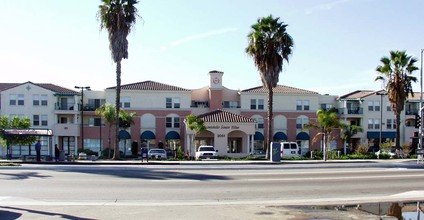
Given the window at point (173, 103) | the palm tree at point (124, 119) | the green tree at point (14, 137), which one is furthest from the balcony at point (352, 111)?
the green tree at point (14, 137)

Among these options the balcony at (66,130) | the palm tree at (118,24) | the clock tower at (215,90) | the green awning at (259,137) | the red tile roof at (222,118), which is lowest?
the green awning at (259,137)

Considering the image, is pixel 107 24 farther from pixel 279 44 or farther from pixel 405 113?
pixel 405 113

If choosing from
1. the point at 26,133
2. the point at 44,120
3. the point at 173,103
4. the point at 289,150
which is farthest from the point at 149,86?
the point at 26,133

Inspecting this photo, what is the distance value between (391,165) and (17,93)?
1823 inches

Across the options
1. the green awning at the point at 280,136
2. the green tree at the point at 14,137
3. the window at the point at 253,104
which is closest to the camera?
the green tree at the point at 14,137

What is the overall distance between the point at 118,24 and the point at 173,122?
23593 mm

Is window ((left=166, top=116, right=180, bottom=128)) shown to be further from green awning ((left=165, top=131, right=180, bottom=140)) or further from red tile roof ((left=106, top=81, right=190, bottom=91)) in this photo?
red tile roof ((left=106, top=81, right=190, bottom=91))

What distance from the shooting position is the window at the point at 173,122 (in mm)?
61562

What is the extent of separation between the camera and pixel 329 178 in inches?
858

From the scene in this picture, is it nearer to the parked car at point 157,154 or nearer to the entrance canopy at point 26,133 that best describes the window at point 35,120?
the parked car at point 157,154

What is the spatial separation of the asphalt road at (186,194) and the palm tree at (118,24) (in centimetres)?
1954

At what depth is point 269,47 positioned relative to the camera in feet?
138

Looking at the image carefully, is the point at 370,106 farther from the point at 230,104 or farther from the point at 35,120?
the point at 35,120

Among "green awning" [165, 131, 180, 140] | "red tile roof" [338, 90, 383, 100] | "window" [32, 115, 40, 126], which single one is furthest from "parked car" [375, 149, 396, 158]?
"window" [32, 115, 40, 126]
